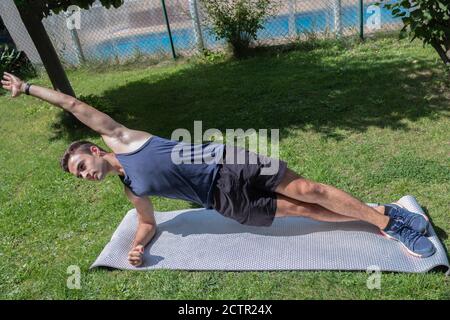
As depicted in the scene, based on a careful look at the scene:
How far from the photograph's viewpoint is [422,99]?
5969mm

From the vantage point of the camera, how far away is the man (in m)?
3.35

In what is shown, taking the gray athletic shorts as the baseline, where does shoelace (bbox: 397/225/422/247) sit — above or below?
below

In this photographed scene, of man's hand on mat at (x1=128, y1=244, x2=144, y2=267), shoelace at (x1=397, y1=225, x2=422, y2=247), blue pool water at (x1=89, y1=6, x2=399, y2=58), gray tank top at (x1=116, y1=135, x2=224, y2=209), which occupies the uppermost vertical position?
gray tank top at (x1=116, y1=135, x2=224, y2=209)

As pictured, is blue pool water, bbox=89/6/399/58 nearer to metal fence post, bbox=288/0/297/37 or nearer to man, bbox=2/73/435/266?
metal fence post, bbox=288/0/297/37

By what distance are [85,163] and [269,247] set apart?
1.51 metres

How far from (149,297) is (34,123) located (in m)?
4.91

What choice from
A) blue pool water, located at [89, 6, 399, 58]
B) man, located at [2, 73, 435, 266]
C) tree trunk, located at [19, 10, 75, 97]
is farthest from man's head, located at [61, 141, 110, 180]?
blue pool water, located at [89, 6, 399, 58]

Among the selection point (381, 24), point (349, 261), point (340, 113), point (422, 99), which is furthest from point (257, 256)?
point (381, 24)

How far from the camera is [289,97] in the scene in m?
6.72

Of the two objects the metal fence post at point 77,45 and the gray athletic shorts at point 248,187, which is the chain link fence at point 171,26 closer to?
the metal fence post at point 77,45

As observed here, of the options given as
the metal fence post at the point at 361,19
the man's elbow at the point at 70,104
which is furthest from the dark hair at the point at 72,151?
the metal fence post at the point at 361,19

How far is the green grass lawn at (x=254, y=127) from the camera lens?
3391mm

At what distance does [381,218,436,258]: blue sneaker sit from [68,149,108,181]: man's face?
6.97ft

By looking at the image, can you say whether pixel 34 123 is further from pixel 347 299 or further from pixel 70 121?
pixel 347 299
